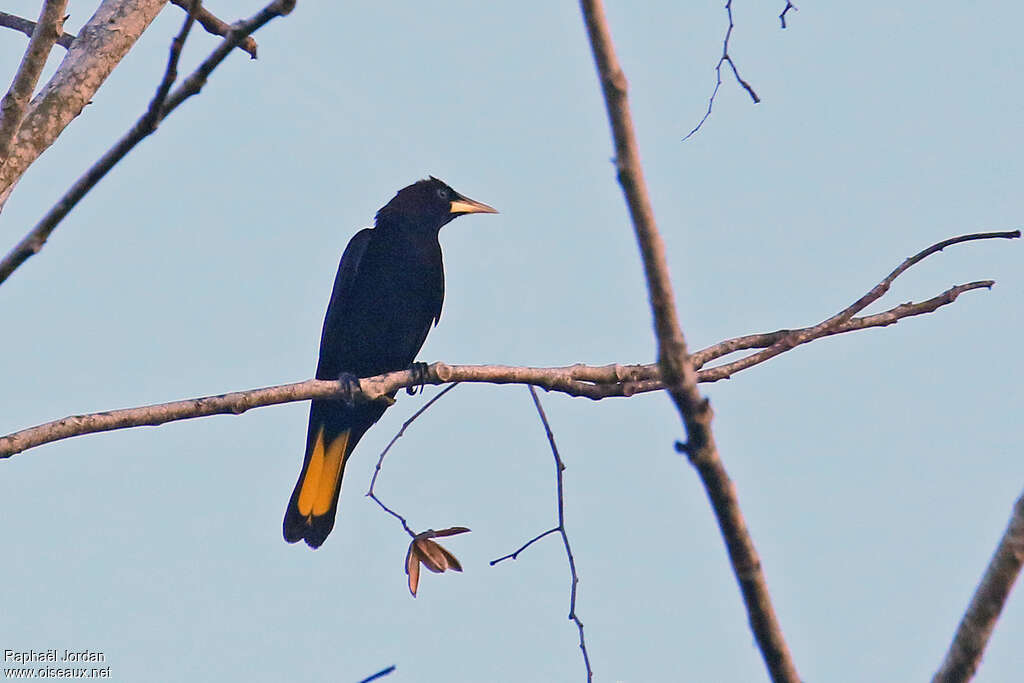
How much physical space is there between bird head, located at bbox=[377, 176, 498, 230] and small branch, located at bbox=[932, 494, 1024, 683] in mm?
5279

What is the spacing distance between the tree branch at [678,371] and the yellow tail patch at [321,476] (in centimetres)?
464

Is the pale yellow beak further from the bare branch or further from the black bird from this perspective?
the bare branch

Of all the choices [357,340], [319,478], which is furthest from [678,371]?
[319,478]

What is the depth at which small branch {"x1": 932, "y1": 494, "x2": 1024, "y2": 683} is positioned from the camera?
148 cm

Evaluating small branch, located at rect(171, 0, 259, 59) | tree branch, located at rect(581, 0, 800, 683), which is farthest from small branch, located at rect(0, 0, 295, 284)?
small branch, located at rect(171, 0, 259, 59)

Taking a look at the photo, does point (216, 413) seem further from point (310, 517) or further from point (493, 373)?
point (310, 517)

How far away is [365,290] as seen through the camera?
617cm

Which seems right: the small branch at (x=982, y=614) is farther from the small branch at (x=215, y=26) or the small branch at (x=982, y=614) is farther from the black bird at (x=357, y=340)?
the black bird at (x=357, y=340)

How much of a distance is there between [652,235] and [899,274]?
1.95m

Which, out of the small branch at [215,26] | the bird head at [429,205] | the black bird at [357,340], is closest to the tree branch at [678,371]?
the small branch at [215,26]

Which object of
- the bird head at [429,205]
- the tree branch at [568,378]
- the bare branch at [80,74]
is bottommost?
the tree branch at [568,378]

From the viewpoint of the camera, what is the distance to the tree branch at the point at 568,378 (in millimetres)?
2863

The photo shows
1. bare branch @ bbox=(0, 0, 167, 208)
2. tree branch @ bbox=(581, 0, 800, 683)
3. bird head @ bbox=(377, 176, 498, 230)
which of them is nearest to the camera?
tree branch @ bbox=(581, 0, 800, 683)

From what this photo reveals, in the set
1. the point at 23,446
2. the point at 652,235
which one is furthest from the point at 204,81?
the point at 23,446
